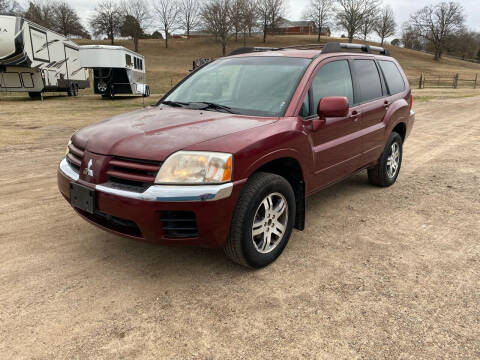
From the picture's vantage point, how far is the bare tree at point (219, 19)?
2260 inches

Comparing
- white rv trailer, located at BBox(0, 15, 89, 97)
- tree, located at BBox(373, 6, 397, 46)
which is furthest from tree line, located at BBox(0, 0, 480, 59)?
white rv trailer, located at BBox(0, 15, 89, 97)

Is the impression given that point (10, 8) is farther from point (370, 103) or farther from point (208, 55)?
point (370, 103)

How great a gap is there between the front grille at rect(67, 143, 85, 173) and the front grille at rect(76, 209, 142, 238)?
425 mm

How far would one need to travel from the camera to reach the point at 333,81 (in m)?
3.91

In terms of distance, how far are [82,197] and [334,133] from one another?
2425mm

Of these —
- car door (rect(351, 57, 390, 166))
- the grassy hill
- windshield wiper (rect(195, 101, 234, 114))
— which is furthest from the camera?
the grassy hill

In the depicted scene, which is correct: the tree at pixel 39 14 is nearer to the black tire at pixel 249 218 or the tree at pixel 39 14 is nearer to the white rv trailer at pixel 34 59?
the white rv trailer at pixel 34 59

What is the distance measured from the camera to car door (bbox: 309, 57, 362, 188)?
11.8ft

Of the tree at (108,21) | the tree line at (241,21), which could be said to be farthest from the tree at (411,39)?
the tree at (108,21)

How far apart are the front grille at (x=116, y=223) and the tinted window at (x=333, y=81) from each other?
2.01 metres

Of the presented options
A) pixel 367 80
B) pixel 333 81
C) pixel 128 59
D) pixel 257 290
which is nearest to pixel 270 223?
pixel 257 290

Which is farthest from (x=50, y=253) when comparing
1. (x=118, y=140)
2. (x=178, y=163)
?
(x=178, y=163)

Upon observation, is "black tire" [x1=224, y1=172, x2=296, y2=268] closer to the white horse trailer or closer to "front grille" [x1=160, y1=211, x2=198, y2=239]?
"front grille" [x1=160, y1=211, x2=198, y2=239]

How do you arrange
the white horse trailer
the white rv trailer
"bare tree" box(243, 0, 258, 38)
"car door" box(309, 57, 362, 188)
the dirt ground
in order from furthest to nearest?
"bare tree" box(243, 0, 258, 38) < the white horse trailer < the white rv trailer < "car door" box(309, 57, 362, 188) < the dirt ground
